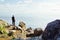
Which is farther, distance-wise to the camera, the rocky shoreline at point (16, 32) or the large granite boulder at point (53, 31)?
the rocky shoreline at point (16, 32)

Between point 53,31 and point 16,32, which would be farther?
point 16,32

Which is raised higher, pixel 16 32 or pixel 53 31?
pixel 53 31

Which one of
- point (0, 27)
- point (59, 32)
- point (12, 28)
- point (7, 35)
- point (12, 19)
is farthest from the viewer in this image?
point (12, 19)

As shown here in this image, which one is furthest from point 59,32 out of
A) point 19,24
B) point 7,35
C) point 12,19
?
point 12,19

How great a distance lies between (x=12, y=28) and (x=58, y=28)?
81.2 feet

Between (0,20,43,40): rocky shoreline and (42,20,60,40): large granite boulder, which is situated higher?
(42,20,60,40): large granite boulder

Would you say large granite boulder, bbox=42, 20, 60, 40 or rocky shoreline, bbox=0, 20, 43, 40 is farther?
rocky shoreline, bbox=0, 20, 43, 40

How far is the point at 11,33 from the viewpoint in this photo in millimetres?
34188

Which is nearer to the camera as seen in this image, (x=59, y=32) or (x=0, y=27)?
(x=59, y=32)

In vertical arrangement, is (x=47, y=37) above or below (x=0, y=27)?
above

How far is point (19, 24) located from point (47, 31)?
26240mm

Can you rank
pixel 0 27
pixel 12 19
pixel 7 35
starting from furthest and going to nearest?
1. pixel 12 19
2. pixel 0 27
3. pixel 7 35

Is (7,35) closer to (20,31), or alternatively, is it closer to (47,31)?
(20,31)

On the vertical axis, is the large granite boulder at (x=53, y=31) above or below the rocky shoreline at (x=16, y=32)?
above
